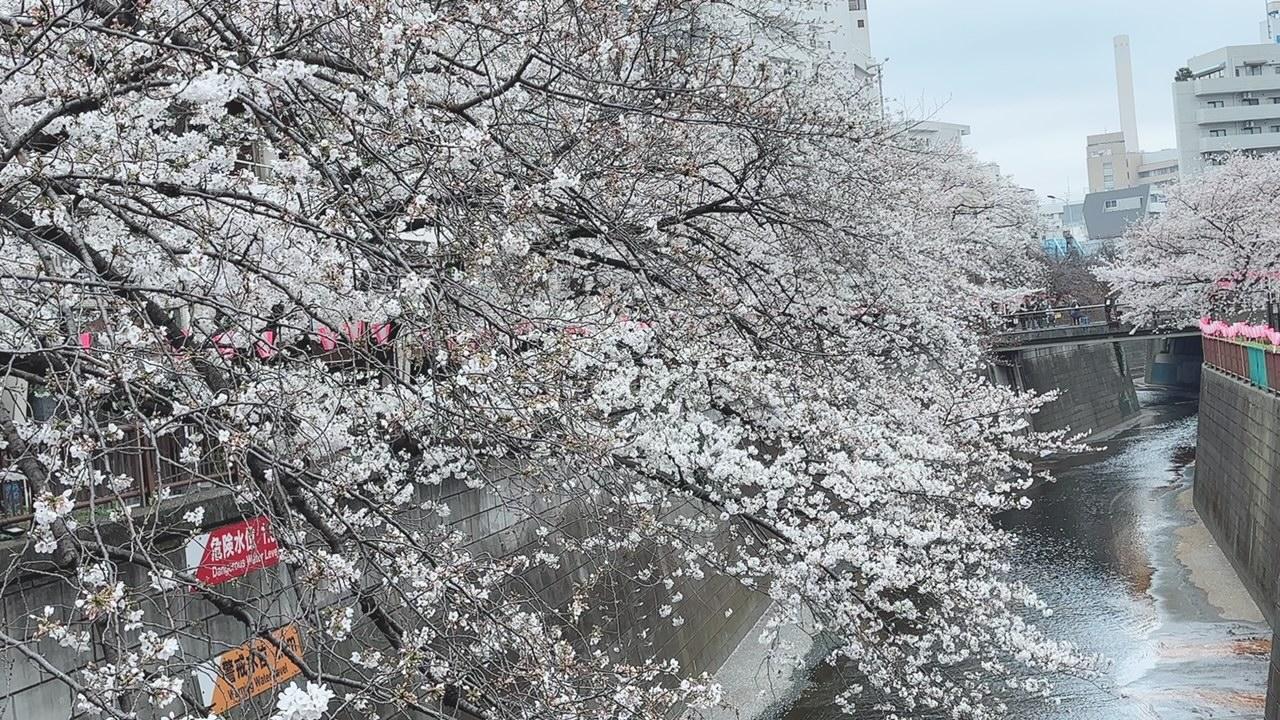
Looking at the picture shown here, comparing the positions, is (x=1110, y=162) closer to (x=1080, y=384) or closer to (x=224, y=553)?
(x=1080, y=384)

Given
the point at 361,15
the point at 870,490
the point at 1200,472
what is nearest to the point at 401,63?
the point at 361,15

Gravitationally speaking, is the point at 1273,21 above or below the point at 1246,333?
above

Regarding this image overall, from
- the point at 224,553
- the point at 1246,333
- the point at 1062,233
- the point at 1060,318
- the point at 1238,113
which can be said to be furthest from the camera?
the point at 1062,233

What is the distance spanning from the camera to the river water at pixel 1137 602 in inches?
535

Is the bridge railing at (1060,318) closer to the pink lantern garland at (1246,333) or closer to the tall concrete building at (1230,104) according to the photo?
the pink lantern garland at (1246,333)

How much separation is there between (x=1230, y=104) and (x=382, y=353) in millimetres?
81918

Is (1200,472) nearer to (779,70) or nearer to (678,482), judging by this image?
(779,70)

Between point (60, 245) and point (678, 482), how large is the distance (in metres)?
4.16

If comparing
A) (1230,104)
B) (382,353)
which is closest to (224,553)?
(382,353)

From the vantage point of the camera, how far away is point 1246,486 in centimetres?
1897

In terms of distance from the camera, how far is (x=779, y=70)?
44.4ft

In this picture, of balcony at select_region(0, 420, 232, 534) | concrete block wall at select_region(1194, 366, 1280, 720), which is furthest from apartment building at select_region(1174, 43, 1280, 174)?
balcony at select_region(0, 420, 232, 534)

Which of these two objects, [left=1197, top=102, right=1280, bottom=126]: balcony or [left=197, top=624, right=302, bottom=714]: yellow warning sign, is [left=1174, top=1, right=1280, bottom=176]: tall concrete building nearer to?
[left=1197, top=102, right=1280, bottom=126]: balcony

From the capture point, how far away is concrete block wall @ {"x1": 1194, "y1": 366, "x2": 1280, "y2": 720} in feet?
52.9
